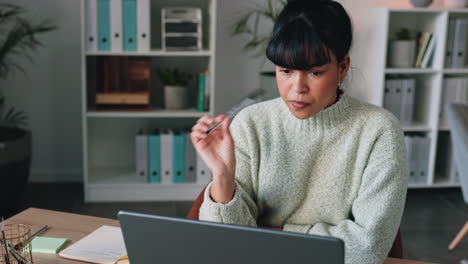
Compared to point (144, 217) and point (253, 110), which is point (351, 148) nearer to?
point (253, 110)

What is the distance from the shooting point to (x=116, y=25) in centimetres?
345

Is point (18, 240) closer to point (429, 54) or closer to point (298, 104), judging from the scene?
point (298, 104)

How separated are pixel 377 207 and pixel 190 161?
2.43m

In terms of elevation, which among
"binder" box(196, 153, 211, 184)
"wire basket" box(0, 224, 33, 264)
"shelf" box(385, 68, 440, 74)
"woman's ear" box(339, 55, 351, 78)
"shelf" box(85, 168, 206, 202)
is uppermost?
"woman's ear" box(339, 55, 351, 78)

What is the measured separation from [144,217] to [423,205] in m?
3.18

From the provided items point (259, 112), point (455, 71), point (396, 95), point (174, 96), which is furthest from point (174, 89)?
point (259, 112)

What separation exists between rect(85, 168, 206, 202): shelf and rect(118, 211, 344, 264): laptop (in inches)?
109

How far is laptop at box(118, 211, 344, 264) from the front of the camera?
0.81 metres

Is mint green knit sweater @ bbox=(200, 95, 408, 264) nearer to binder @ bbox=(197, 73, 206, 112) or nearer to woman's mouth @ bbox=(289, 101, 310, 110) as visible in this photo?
woman's mouth @ bbox=(289, 101, 310, 110)

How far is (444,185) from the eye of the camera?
3883 millimetres

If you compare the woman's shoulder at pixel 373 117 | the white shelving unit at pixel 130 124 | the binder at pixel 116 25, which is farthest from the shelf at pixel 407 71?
the woman's shoulder at pixel 373 117

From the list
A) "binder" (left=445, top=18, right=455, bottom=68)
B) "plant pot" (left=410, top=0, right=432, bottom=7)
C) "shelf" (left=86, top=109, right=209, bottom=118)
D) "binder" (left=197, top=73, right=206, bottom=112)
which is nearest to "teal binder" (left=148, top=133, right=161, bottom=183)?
"shelf" (left=86, top=109, right=209, bottom=118)

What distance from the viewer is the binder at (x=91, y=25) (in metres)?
3.40

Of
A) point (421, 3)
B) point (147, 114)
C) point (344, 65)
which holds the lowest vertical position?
point (147, 114)
